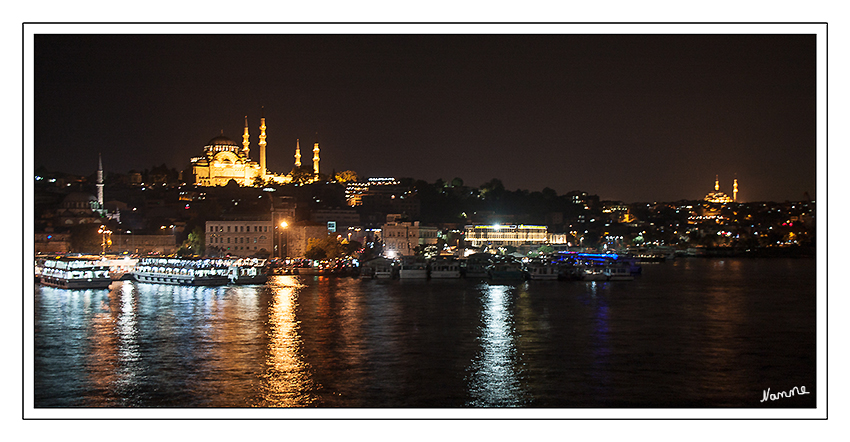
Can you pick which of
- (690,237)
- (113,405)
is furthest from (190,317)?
(690,237)

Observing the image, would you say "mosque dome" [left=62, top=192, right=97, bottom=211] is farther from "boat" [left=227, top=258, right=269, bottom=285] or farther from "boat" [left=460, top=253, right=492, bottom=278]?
"boat" [left=460, top=253, right=492, bottom=278]

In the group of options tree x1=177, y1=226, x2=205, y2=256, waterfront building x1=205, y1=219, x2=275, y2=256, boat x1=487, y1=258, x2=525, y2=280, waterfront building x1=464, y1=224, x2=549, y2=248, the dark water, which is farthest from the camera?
waterfront building x1=464, y1=224, x2=549, y2=248

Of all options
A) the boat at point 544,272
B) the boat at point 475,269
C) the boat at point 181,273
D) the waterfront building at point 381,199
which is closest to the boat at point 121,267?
the boat at point 181,273

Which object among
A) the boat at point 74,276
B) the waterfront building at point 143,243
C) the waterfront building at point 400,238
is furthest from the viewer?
the waterfront building at point 400,238

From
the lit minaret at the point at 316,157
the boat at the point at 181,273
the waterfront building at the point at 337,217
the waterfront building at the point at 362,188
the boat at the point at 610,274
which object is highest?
the lit minaret at the point at 316,157

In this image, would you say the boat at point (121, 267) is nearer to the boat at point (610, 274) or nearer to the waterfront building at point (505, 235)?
the boat at point (610, 274)

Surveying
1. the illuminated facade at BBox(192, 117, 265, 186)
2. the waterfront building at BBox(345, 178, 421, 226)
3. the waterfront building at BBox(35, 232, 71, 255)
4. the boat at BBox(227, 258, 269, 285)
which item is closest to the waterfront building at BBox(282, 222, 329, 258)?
the waterfront building at BBox(35, 232, 71, 255)

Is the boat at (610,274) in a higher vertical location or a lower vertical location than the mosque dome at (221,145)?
lower

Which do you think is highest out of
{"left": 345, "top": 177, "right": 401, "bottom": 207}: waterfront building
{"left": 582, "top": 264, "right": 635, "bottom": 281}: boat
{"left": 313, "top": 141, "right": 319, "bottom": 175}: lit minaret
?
{"left": 313, "top": 141, "right": 319, "bottom": 175}: lit minaret
